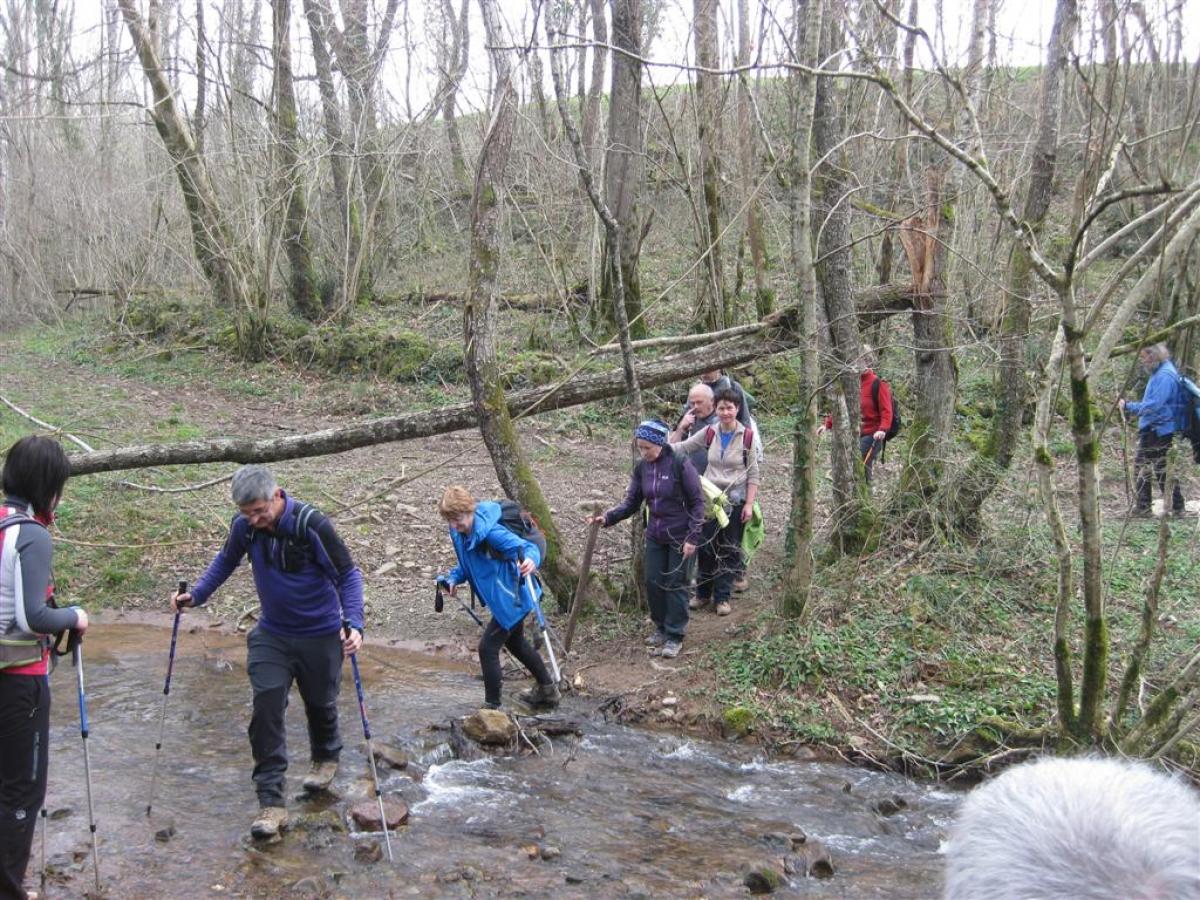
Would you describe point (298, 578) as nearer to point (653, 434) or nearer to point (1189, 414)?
point (653, 434)

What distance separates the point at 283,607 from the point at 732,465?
14.9 feet

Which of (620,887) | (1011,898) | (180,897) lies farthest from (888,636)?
(1011,898)

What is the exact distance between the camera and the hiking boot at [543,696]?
7.52 metres

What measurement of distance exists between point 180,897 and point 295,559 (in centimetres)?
179

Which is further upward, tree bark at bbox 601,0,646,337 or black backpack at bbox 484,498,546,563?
tree bark at bbox 601,0,646,337

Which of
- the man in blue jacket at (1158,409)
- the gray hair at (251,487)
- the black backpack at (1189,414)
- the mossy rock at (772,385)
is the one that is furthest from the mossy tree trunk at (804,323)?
the mossy rock at (772,385)

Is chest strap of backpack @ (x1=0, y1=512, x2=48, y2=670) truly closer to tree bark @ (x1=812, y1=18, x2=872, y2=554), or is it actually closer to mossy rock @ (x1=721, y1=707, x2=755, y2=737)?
mossy rock @ (x1=721, y1=707, x2=755, y2=737)

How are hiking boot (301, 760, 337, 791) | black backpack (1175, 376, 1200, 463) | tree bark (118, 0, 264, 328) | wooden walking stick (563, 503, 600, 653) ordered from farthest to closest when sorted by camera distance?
tree bark (118, 0, 264, 328)
black backpack (1175, 376, 1200, 463)
wooden walking stick (563, 503, 600, 653)
hiking boot (301, 760, 337, 791)

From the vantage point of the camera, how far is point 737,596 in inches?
368

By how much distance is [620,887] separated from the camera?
502 centimetres

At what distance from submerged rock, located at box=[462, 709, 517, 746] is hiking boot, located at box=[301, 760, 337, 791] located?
1.10 metres

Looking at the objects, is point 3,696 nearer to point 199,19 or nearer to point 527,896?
point 527,896

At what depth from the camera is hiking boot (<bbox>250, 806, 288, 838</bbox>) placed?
5277mm

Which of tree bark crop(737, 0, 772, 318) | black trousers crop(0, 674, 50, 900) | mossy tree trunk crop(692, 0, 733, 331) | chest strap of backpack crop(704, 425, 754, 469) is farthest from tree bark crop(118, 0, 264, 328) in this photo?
black trousers crop(0, 674, 50, 900)
